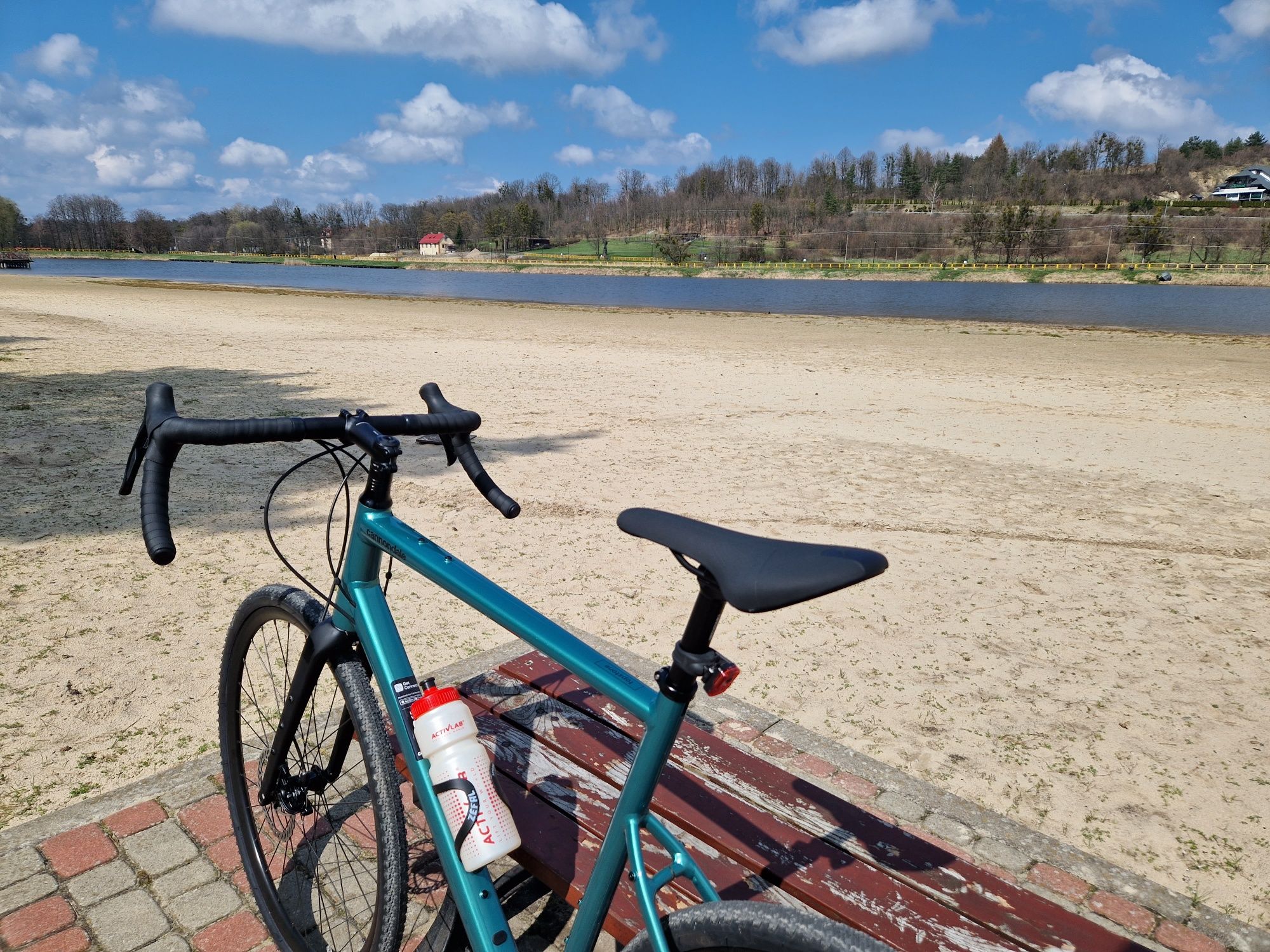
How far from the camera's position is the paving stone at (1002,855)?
104 inches

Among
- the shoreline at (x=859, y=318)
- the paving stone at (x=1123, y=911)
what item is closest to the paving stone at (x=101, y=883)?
the paving stone at (x=1123, y=911)

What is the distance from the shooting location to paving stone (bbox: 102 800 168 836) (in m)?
2.71

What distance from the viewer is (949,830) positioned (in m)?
2.82

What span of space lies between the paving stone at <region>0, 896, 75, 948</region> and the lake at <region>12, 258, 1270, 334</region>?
30914mm

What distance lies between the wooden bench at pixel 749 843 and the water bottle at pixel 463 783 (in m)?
0.24

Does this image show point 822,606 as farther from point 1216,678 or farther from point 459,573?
point 459,573

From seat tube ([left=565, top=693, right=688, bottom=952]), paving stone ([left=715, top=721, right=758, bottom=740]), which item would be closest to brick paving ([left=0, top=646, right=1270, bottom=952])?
paving stone ([left=715, top=721, right=758, bottom=740])

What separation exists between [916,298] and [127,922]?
2107 inches

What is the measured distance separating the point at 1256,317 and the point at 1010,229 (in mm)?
77230

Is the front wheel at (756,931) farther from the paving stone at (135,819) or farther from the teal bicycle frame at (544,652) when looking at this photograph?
the paving stone at (135,819)

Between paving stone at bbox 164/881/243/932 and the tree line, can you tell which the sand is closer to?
paving stone at bbox 164/881/243/932

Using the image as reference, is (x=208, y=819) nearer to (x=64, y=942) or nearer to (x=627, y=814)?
(x=64, y=942)

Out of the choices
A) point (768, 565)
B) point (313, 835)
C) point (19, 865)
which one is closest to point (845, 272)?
point (313, 835)

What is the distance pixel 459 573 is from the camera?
5.58 feet
